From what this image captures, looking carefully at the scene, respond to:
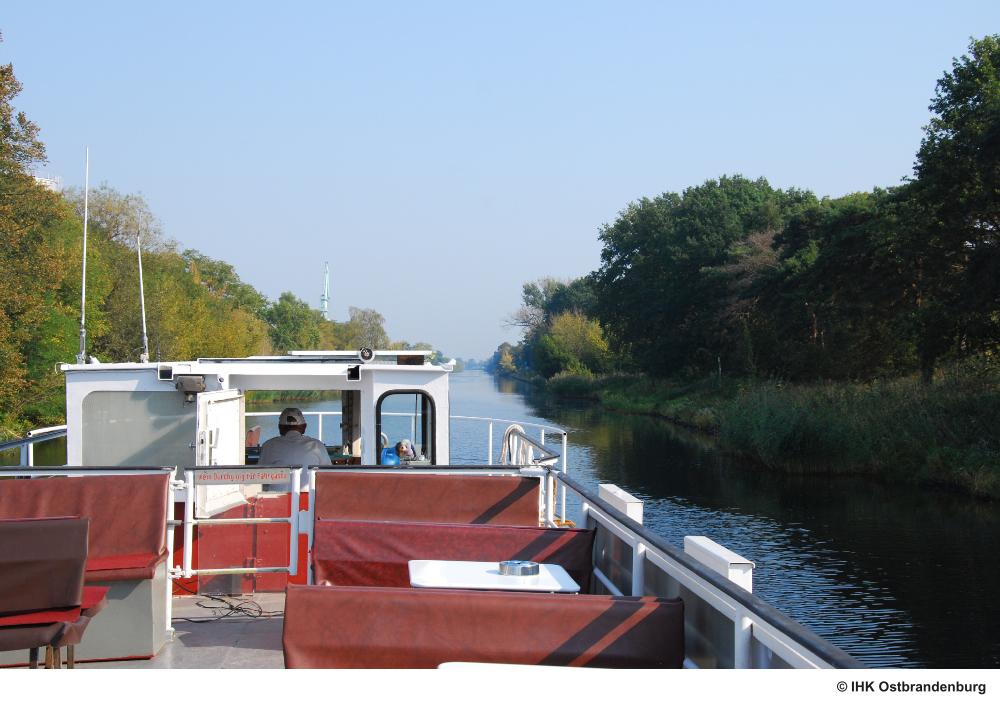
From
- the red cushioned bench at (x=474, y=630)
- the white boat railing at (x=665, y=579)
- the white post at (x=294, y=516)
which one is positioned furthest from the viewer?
the white post at (x=294, y=516)

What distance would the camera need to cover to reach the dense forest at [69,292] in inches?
1340

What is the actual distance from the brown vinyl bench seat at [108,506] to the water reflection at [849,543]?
1039 centimetres

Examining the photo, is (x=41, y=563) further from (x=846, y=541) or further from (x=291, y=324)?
(x=291, y=324)

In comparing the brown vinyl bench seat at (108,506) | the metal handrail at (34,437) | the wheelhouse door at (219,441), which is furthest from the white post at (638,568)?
the metal handrail at (34,437)

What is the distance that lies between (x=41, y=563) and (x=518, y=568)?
2.36m

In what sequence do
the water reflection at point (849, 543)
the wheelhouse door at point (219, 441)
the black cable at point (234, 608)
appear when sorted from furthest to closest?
the water reflection at point (849, 543) < the wheelhouse door at point (219, 441) < the black cable at point (234, 608)

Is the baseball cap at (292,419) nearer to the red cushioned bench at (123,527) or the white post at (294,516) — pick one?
the white post at (294,516)

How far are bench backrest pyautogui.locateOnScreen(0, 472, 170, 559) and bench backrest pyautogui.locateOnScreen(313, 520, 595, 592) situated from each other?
41.2 inches

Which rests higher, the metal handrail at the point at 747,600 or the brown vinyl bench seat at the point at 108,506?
the metal handrail at the point at 747,600

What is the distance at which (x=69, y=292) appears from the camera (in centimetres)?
4731

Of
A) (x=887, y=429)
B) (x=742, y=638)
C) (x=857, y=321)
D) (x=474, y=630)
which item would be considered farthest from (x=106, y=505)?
(x=857, y=321)

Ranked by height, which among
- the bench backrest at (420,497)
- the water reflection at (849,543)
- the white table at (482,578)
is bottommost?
the water reflection at (849,543)
